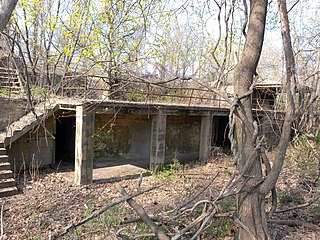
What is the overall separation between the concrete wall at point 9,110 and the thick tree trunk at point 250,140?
7972 mm

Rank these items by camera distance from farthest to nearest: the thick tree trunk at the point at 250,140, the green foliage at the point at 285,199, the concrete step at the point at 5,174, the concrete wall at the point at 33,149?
the concrete wall at the point at 33,149
the concrete step at the point at 5,174
the green foliage at the point at 285,199
the thick tree trunk at the point at 250,140

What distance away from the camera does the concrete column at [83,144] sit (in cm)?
813

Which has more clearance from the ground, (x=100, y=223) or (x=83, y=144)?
(x=83, y=144)

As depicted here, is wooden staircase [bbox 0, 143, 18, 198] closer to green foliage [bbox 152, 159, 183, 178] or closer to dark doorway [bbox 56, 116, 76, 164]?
dark doorway [bbox 56, 116, 76, 164]

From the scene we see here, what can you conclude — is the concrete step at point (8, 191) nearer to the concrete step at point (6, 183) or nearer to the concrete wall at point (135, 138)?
the concrete step at point (6, 183)

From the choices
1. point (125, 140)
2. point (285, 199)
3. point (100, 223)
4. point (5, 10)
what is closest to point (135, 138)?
point (125, 140)

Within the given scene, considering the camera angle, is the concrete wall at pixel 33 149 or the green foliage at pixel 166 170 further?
the green foliage at pixel 166 170

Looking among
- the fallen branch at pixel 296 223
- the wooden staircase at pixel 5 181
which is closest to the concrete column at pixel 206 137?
the fallen branch at pixel 296 223

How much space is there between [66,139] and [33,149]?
230 centimetres

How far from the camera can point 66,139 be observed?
11.9 metres

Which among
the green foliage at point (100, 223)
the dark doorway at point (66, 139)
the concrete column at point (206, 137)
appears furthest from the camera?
the concrete column at point (206, 137)

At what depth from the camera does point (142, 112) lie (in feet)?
31.2

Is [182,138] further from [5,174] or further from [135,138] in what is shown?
[5,174]

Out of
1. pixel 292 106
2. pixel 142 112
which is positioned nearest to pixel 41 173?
pixel 142 112
